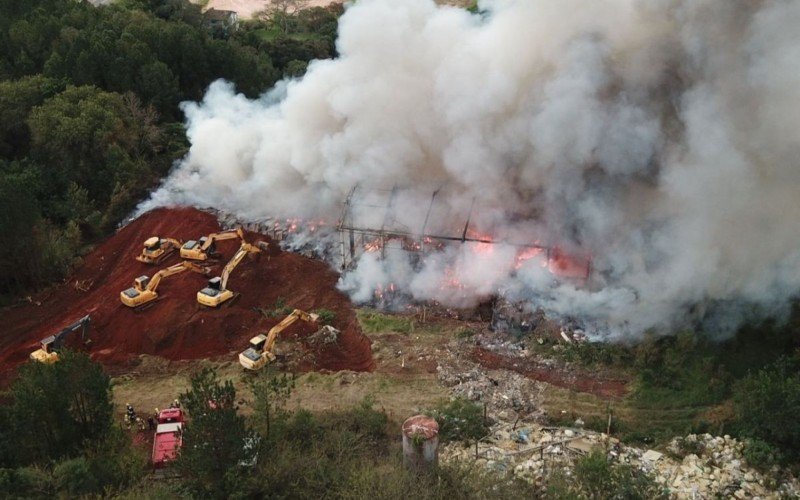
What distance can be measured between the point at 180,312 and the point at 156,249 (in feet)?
16.7

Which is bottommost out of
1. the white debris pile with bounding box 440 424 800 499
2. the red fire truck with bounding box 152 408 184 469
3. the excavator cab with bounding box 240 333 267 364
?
the white debris pile with bounding box 440 424 800 499

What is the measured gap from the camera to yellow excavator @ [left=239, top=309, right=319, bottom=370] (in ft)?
67.5

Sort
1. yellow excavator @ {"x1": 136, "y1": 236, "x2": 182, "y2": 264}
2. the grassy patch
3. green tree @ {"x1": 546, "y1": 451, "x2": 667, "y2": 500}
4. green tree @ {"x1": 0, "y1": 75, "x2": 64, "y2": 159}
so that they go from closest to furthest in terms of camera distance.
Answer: green tree @ {"x1": 546, "y1": 451, "x2": 667, "y2": 500} → the grassy patch → yellow excavator @ {"x1": 136, "y1": 236, "x2": 182, "y2": 264} → green tree @ {"x1": 0, "y1": 75, "x2": 64, "y2": 159}

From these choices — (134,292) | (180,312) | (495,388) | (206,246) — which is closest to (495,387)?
(495,388)

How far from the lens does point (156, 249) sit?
27.4 metres

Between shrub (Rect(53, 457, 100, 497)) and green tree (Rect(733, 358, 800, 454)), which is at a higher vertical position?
shrub (Rect(53, 457, 100, 497))

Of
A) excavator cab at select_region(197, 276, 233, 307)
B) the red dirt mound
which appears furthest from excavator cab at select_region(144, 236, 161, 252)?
excavator cab at select_region(197, 276, 233, 307)

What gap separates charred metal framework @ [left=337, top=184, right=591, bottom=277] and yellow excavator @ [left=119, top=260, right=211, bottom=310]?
592cm

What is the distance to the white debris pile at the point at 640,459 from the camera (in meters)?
15.2

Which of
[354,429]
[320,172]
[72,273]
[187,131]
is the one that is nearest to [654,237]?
[354,429]

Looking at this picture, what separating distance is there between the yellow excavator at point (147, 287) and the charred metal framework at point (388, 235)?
19.4ft

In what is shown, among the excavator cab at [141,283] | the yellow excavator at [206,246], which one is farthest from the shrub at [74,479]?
the yellow excavator at [206,246]

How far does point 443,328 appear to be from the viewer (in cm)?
2291

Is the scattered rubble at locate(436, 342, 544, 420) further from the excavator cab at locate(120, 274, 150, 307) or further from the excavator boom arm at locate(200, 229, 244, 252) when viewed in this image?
the excavator boom arm at locate(200, 229, 244, 252)
